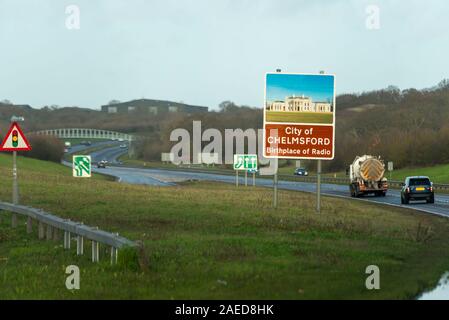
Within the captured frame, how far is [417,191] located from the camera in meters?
45.9

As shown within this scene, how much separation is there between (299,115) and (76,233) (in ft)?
49.6

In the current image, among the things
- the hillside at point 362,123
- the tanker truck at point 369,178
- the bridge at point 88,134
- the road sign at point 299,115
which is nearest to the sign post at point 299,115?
the road sign at point 299,115

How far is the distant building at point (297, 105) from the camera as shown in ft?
96.7

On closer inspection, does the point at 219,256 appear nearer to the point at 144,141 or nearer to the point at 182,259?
the point at 182,259

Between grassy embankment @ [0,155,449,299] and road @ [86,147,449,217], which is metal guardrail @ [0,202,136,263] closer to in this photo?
grassy embankment @ [0,155,449,299]

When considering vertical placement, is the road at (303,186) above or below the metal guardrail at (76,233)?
below

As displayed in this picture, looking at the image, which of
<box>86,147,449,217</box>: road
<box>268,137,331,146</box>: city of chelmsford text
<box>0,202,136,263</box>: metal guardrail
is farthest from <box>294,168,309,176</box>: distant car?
<box>0,202,136,263</box>: metal guardrail

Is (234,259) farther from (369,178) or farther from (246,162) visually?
(246,162)

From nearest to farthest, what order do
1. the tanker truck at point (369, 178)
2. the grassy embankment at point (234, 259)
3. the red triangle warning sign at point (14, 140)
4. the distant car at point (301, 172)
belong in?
the grassy embankment at point (234, 259) → the red triangle warning sign at point (14, 140) → the tanker truck at point (369, 178) → the distant car at point (301, 172)

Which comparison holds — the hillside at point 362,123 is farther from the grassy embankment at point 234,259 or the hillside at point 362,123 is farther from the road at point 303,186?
the grassy embankment at point 234,259

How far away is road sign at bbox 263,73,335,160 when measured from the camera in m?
29.3

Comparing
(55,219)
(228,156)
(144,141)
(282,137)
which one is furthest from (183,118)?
(55,219)

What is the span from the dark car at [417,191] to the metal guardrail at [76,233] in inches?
1104
